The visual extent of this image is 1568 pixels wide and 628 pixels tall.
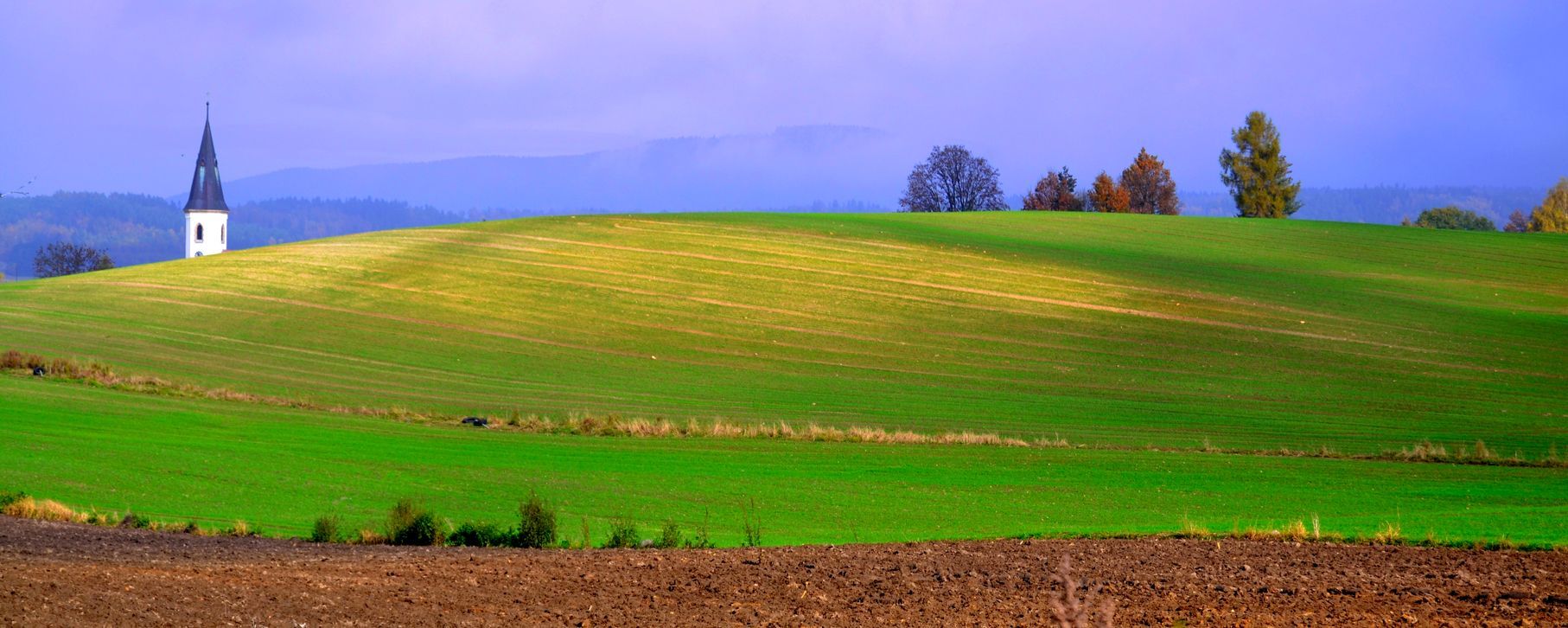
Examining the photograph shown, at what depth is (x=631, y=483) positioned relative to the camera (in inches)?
774

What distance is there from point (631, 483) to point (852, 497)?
3457mm

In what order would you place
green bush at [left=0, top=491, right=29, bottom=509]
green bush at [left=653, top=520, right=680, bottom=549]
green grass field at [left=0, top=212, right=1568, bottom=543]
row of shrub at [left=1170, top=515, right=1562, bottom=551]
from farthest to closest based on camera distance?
green grass field at [left=0, top=212, right=1568, bottom=543] < green bush at [left=0, top=491, right=29, bottom=509] < green bush at [left=653, top=520, right=680, bottom=549] < row of shrub at [left=1170, top=515, right=1562, bottom=551]

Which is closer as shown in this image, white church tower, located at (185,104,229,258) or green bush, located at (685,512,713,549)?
green bush, located at (685,512,713,549)

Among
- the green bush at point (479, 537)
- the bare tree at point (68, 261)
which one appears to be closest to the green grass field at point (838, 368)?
the green bush at point (479, 537)

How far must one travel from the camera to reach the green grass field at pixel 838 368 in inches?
736

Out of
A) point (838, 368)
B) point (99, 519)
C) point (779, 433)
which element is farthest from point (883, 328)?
point (99, 519)

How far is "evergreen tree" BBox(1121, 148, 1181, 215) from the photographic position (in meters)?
104

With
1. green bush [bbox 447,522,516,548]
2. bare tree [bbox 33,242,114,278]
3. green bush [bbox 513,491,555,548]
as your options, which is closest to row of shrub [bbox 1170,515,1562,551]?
green bush [bbox 513,491,555,548]

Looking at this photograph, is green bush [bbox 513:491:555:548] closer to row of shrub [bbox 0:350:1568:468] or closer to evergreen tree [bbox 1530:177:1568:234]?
row of shrub [bbox 0:350:1568:468]

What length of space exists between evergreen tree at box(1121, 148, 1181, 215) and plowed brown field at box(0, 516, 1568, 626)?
9454cm

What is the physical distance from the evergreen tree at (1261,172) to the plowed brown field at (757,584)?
7957 centimetres

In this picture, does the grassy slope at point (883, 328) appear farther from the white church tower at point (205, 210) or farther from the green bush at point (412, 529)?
the white church tower at point (205, 210)

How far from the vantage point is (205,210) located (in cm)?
10075

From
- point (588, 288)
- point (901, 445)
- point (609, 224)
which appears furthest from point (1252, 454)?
point (609, 224)
